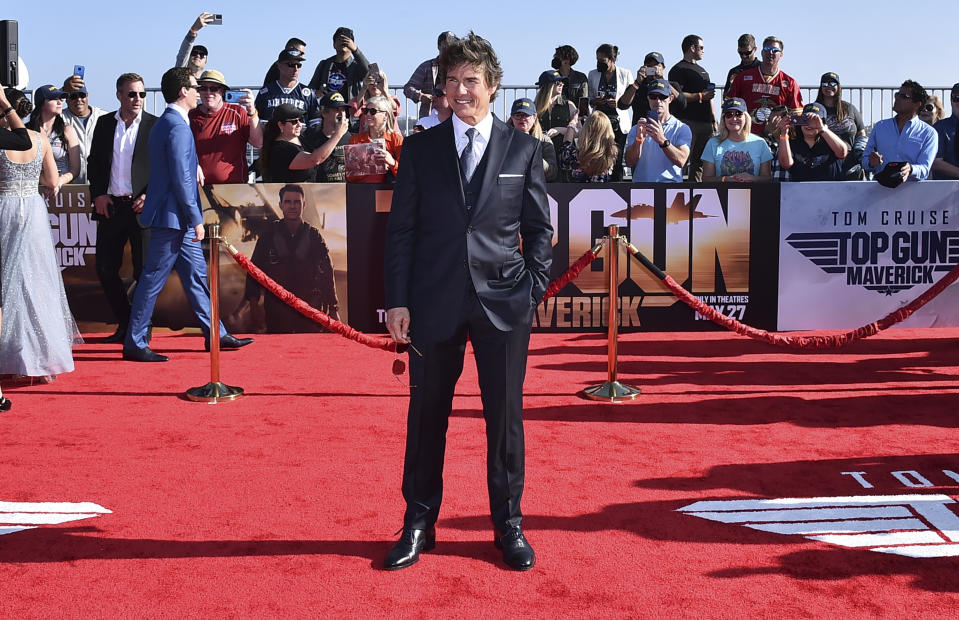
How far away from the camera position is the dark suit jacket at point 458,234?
4090mm

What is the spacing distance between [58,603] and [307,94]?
9474 mm

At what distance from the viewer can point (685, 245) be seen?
10.4 meters

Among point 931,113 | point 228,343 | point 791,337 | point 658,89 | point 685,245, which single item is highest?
point 931,113

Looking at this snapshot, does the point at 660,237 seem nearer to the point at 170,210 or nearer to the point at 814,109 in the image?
the point at 814,109

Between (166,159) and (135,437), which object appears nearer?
(135,437)

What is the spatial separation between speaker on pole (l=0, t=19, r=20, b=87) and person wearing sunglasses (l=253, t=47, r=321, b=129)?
2.88 metres

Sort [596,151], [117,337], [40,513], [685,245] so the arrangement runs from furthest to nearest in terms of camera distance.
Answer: [596,151], [685,245], [117,337], [40,513]

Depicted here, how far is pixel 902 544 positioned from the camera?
4484 mm

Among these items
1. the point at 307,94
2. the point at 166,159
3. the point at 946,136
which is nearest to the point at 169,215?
the point at 166,159

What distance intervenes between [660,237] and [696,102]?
328cm

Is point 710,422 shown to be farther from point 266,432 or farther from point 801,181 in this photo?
point 801,181

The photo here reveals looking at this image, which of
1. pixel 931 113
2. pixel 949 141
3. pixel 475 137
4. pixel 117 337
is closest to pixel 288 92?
pixel 117 337

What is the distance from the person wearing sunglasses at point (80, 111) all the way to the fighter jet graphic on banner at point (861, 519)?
9.77 metres

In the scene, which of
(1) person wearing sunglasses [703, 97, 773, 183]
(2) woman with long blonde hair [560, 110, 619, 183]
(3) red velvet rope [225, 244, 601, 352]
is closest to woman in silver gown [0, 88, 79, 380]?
(3) red velvet rope [225, 244, 601, 352]
